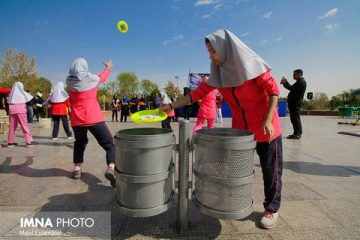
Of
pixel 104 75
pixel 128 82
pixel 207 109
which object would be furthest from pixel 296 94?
pixel 128 82

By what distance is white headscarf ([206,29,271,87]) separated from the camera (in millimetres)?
1975

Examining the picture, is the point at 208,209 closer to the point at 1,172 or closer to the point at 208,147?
the point at 208,147

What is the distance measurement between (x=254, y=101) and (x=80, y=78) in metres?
2.47

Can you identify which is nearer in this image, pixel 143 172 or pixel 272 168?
pixel 143 172

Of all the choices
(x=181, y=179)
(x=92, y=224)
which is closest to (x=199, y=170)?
(x=181, y=179)

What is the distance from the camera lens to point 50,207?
2656 mm

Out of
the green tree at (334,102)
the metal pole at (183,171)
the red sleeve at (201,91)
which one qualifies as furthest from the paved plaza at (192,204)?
the green tree at (334,102)

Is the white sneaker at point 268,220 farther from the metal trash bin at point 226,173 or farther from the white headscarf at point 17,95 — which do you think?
the white headscarf at point 17,95

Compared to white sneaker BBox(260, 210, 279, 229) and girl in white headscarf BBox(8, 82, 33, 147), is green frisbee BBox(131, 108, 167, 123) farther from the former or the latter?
girl in white headscarf BBox(8, 82, 33, 147)

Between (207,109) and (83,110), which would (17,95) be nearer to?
(83,110)

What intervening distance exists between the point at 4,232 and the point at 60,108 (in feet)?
19.3

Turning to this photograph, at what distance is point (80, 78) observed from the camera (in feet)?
11.1

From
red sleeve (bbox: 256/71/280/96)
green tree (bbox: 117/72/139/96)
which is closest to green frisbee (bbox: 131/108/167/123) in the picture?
red sleeve (bbox: 256/71/280/96)

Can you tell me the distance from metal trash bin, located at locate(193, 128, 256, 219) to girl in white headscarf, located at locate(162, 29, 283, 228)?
40 cm
